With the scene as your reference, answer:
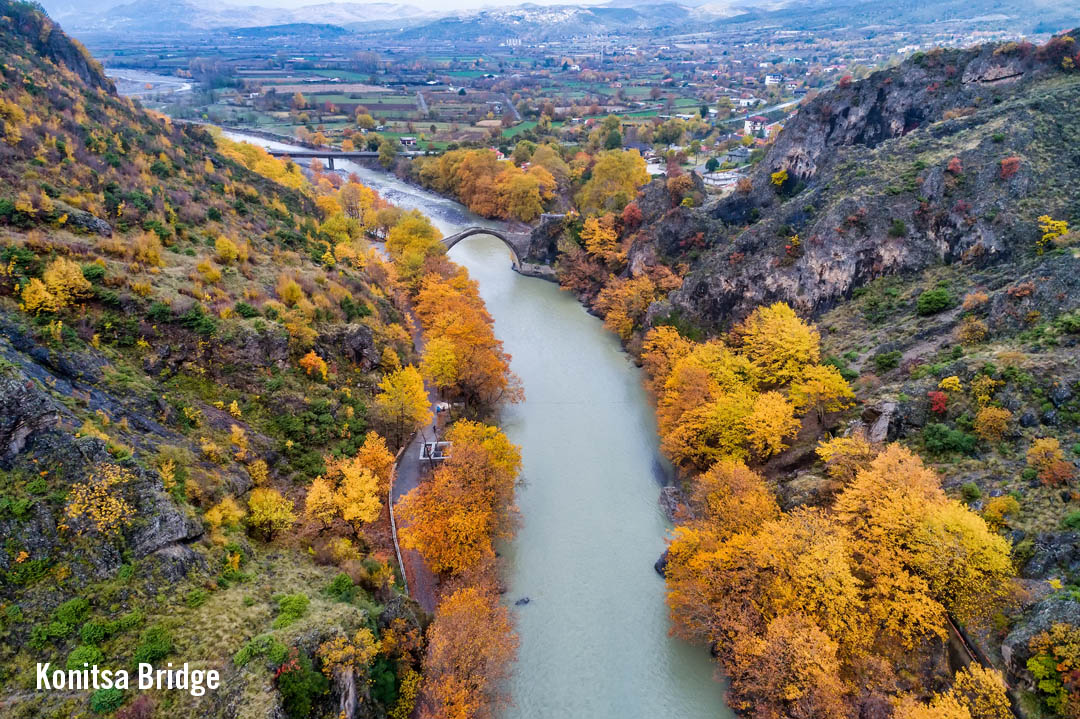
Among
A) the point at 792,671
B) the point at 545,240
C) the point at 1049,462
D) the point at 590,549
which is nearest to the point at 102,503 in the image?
the point at 590,549

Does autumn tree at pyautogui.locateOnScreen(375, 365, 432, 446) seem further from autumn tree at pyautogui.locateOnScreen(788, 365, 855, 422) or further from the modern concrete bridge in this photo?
the modern concrete bridge

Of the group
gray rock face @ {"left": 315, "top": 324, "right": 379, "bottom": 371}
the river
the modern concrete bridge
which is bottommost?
the river

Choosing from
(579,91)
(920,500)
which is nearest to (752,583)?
(920,500)

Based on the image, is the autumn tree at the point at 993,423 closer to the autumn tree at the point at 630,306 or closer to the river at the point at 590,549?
the river at the point at 590,549

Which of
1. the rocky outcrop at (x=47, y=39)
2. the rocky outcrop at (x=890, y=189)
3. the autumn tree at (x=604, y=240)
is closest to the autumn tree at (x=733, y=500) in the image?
the rocky outcrop at (x=890, y=189)

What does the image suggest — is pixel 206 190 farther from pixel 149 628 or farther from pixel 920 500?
pixel 920 500

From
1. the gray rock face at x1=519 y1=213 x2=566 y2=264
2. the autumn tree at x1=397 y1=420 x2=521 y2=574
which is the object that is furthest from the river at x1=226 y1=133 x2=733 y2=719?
the gray rock face at x1=519 y1=213 x2=566 y2=264
